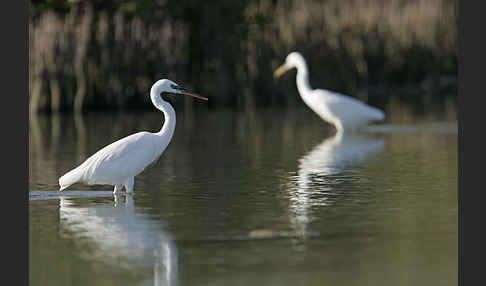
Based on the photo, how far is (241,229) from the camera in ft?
Answer: 25.2

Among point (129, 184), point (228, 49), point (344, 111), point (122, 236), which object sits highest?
point (228, 49)

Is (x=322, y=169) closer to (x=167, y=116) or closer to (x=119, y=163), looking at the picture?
(x=167, y=116)

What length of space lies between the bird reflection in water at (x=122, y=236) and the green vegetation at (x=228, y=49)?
1250 cm

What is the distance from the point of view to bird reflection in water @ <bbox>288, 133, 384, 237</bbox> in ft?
28.1

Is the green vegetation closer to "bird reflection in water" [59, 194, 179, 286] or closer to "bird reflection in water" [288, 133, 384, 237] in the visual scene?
"bird reflection in water" [288, 133, 384, 237]

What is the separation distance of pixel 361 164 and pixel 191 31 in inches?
516

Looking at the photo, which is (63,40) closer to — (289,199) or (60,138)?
(60,138)

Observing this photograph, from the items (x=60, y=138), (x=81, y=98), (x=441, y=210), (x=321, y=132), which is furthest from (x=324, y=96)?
(x=441, y=210)

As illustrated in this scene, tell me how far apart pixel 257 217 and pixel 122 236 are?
117 cm

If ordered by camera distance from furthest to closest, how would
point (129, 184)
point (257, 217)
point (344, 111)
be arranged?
point (344, 111)
point (129, 184)
point (257, 217)

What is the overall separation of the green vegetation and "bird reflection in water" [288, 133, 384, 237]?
7095mm

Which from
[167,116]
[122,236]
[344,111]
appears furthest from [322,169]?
[344,111]

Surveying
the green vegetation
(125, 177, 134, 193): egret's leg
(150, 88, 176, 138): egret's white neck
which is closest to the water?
(125, 177, 134, 193): egret's leg

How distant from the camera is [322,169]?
11375mm
